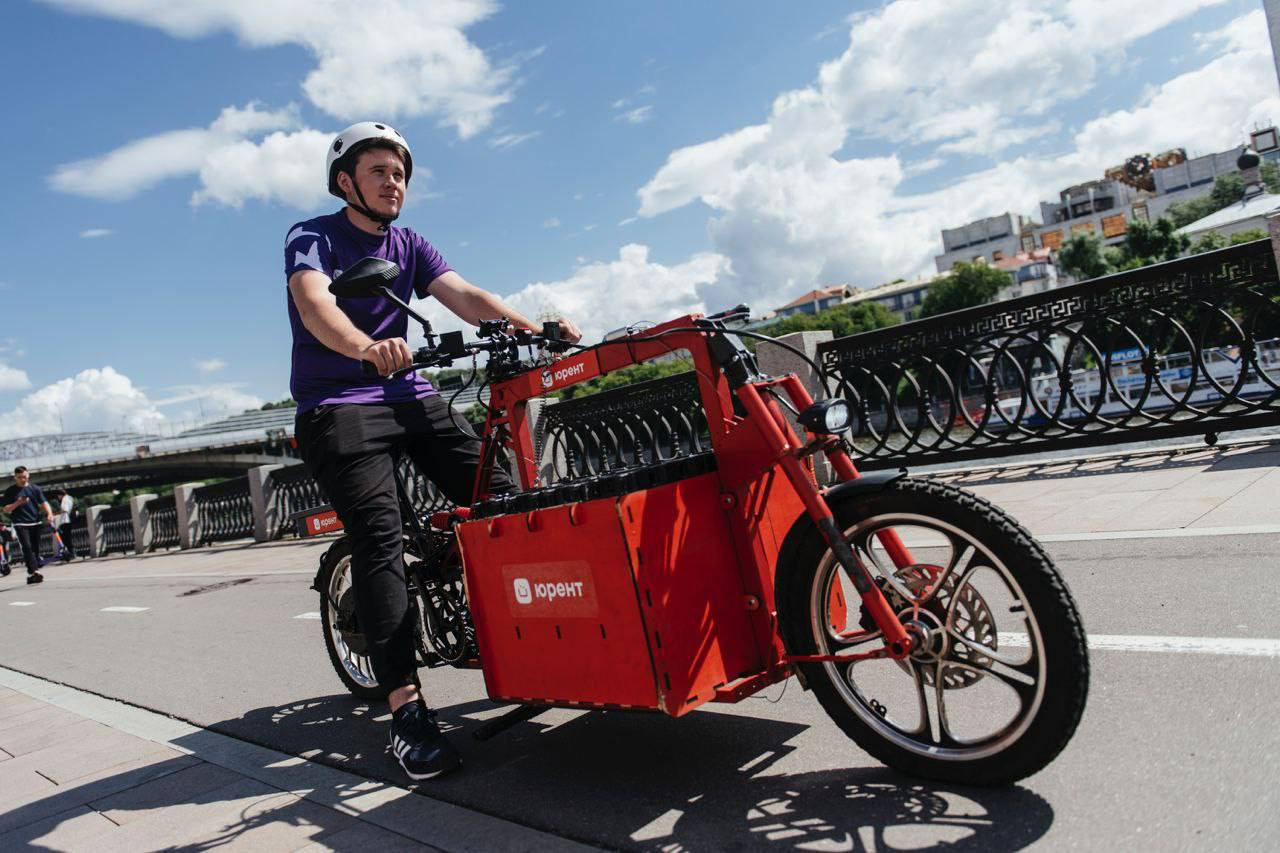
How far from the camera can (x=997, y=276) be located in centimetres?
11131

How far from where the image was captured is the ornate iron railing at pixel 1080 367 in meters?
7.10

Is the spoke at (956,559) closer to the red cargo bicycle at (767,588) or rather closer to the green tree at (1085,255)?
the red cargo bicycle at (767,588)

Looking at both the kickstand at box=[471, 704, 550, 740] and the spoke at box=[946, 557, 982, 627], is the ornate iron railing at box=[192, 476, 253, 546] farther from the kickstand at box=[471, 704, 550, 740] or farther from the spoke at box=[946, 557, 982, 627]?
the spoke at box=[946, 557, 982, 627]

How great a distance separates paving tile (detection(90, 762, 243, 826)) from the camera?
334cm

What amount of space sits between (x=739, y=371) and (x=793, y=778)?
1149 millimetres

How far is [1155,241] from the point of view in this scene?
79.9 meters

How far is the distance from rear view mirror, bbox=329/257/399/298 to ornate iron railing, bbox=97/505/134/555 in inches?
927

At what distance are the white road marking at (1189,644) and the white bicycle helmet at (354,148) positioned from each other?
267 centimetres

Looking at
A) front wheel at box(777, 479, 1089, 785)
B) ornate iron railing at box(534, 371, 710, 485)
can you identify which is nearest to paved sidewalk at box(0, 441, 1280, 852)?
front wheel at box(777, 479, 1089, 785)

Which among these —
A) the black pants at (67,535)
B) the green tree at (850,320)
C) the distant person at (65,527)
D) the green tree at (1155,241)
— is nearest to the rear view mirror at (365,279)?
the distant person at (65,527)

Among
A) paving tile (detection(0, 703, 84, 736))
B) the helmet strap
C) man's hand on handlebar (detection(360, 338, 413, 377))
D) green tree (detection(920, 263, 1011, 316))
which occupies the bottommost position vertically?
paving tile (detection(0, 703, 84, 736))

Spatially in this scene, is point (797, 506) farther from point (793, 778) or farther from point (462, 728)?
point (462, 728)

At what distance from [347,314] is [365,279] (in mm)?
815

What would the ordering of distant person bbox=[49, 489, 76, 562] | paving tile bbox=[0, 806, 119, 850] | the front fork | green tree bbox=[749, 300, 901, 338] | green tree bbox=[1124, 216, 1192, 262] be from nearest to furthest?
the front fork
paving tile bbox=[0, 806, 119, 850]
distant person bbox=[49, 489, 76, 562]
green tree bbox=[1124, 216, 1192, 262]
green tree bbox=[749, 300, 901, 338]
